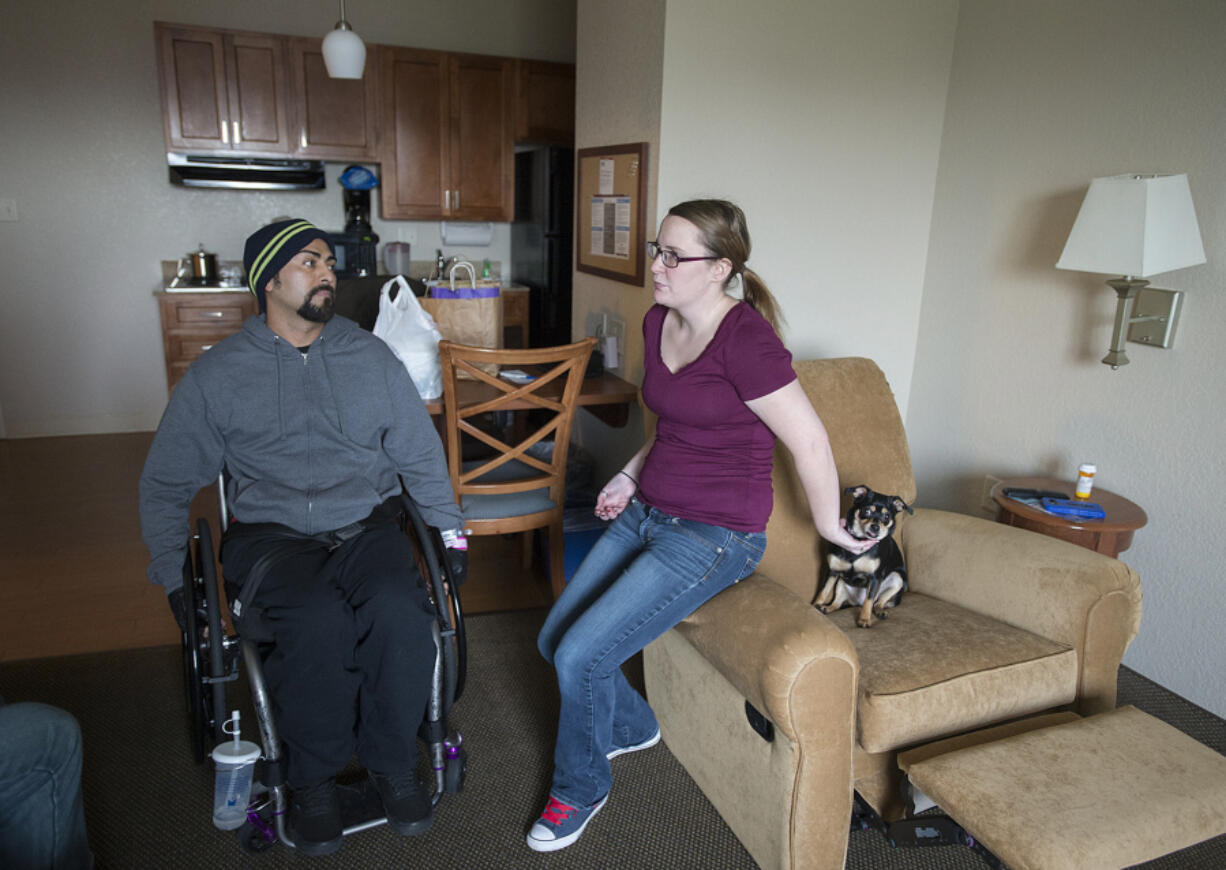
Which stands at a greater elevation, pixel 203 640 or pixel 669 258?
pixel 669 258

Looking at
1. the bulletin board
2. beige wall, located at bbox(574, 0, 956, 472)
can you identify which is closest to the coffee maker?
the bulletin board

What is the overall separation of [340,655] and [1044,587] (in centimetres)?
149

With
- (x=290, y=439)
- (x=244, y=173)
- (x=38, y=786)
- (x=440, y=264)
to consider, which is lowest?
(x=38, y=786)

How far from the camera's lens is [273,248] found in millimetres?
1766

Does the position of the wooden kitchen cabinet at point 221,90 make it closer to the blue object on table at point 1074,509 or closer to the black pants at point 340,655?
the black pants at point 340,655

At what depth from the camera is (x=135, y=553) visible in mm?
3055

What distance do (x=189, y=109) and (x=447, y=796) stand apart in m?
3.91

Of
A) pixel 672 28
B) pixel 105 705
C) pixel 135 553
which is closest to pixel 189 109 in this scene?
pixel 135 553

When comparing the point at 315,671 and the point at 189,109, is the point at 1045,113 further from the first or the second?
the point at 189,109

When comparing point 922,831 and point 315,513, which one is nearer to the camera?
point 922,831

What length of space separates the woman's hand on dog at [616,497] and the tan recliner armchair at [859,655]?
1.04ft

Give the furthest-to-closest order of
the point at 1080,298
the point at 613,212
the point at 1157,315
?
the point at 613,212, the point at 1080,298, the point at 1157,315

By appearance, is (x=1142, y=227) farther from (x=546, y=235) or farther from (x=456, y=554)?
(x=546, y=235)

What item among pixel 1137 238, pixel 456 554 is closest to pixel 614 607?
pixel 456 554
